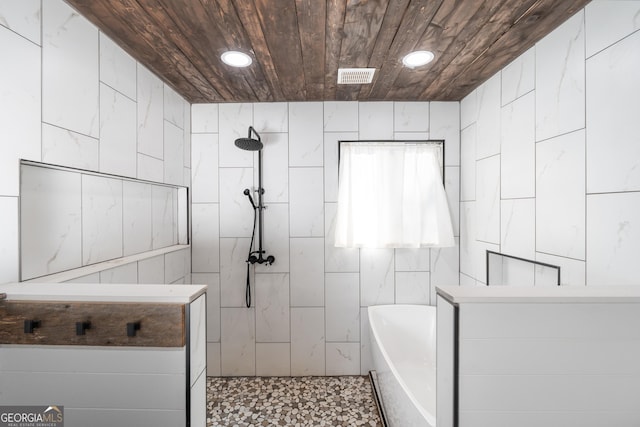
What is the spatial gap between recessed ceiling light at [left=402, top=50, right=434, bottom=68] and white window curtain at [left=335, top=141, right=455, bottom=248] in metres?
0.71

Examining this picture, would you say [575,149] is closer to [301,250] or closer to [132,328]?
[301,250]

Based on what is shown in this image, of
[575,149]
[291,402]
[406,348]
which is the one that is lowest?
[291,402]

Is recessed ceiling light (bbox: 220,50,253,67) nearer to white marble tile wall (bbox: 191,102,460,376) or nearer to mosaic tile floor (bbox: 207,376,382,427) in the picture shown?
white marble tile wall (bbox: 191,102,460,376)

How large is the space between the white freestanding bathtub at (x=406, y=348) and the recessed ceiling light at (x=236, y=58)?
2033mm

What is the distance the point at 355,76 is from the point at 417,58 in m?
0.41

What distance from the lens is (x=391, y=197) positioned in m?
2.27

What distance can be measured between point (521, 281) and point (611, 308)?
1.05 meters

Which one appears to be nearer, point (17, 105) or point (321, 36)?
point (17, 105)

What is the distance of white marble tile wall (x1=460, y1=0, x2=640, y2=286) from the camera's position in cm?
104

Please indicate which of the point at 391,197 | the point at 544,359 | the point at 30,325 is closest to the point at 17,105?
the point at 30,325

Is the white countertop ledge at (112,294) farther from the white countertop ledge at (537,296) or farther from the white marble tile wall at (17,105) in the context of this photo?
the white countertop ledge at (537,296)

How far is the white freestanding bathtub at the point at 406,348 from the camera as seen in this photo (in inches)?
71.4

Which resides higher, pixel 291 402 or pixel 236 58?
pixel 236 58

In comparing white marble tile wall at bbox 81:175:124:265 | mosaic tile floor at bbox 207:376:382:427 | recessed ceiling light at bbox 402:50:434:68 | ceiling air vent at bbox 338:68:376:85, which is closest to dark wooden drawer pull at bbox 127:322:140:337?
white marble tile wall at bbox 81:175:124:265
